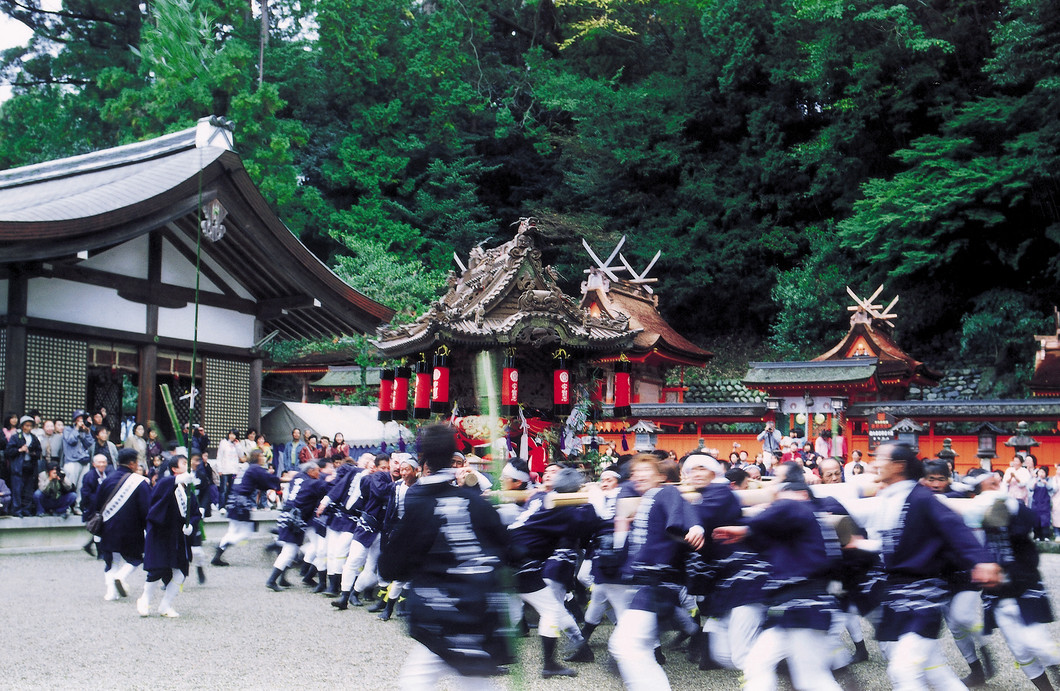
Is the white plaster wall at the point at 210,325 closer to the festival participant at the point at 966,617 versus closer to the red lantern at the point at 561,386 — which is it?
the red lantern at the point at 561,386

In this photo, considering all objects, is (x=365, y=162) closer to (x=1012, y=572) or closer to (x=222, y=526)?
(x=222, y=526)

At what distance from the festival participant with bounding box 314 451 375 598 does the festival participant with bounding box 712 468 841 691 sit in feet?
18.6

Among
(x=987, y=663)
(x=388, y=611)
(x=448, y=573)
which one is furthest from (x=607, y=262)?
(x=448, y=573)

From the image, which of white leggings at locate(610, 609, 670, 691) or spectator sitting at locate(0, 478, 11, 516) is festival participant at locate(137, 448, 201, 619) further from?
spectator sitting at locate(0, 478, 11, 516)

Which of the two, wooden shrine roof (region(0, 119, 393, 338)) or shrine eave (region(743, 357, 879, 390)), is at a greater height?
wooden shrine roof (region(0, 119, 393, 338))

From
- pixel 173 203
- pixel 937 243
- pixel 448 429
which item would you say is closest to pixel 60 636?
pixel 448 429

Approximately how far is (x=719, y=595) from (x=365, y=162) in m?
31.4

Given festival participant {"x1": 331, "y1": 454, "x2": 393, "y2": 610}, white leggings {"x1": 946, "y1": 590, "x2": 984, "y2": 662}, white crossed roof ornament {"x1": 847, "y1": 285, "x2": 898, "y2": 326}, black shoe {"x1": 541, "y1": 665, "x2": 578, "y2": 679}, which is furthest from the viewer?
white crossed roof ornament {"x1": 847, "y1": 285, "x2": 898, "y2": 326}

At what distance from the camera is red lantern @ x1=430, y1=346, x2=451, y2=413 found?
15.3 meters

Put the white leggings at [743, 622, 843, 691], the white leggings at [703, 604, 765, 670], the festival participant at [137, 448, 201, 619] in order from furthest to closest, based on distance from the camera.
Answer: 1. the festival participant at [137, 448, 201, 619]
2. the white leggings at [703, 604, 765, 670]
3. the white leggings at [743, 622, 843, 691]

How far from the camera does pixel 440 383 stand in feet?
50.3

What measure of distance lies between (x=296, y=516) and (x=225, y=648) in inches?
149

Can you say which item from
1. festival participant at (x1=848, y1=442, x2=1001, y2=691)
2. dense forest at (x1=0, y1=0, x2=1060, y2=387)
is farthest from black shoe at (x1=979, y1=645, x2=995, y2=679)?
dense forest at (x1=0, y1=0, x2=1060, y2=387)

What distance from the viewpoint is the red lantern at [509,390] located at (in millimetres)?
15055
